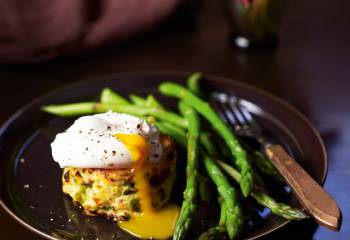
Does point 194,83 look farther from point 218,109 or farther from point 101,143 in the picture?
point 101,143

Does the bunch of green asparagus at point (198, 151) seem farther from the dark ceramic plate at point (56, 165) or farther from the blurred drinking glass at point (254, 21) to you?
the blurred drinking glass at point (254, 21)

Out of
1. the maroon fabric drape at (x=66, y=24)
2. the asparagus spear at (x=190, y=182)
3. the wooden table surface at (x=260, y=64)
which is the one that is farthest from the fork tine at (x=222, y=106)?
the maroon fabric drape at (x=66, y=24)

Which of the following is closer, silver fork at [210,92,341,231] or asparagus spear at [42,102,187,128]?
silver fork at [210,92,341,231]

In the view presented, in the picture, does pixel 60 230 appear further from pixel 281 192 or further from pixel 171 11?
pixel 171 11

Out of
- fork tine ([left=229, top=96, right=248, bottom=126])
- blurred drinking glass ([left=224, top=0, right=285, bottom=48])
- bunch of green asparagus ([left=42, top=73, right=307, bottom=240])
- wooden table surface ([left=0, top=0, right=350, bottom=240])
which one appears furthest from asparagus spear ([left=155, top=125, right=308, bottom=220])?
blurred drinking glass ([left=224, top=0, right=285, bottom=48])

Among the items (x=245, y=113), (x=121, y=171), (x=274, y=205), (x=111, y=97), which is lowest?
(x=274, y=205)

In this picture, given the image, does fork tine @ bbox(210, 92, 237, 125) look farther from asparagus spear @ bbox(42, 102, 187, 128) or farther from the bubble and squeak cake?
the bubble and squeak cake

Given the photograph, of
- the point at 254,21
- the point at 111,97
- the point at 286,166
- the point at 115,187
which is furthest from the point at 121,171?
the point at 254,21
